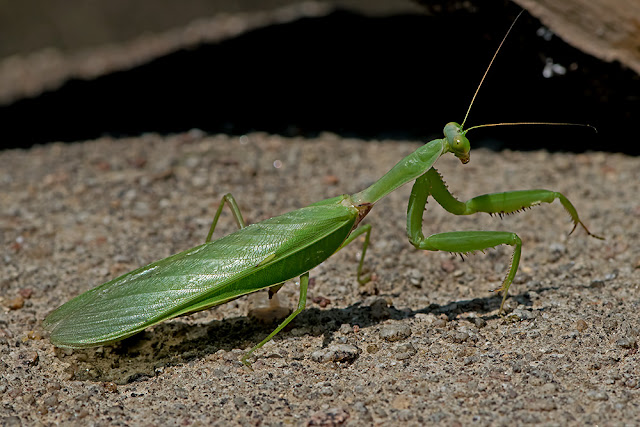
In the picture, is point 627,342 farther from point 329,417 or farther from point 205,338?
point 205,338

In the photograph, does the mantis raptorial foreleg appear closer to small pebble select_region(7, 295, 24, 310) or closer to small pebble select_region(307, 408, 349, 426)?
small pebble select_region(307, 408, 349, 426)

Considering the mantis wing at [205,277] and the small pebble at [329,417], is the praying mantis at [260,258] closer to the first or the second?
the mantis wing at [205,277]

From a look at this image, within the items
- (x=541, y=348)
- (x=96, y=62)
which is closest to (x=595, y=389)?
(x=541, y=348)

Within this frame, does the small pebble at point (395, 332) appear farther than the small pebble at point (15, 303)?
No

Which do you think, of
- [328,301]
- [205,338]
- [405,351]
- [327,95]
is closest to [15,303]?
[205,338]

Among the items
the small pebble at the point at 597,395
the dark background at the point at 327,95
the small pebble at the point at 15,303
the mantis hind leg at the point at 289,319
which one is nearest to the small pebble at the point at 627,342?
the small pebble at the point at 597,395

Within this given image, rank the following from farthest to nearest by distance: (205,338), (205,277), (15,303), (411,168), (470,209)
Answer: (15,303) < (205,338) < (470,209) < (411,168) < (205,277)

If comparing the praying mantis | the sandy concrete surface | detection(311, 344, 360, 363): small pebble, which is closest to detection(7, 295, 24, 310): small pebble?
the sandy concrete surface
